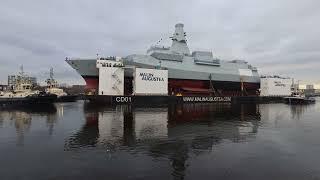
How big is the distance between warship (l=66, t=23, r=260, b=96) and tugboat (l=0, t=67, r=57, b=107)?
26.3 feet

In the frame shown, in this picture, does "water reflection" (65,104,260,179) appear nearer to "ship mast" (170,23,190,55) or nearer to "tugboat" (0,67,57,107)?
"tugboat" (0,67,57,107)

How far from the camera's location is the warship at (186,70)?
187 feet

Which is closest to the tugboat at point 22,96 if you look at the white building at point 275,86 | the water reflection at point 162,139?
the water reflection at point 162,139

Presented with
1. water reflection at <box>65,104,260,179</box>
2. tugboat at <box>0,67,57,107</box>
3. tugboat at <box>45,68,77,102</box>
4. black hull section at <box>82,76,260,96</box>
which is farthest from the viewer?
tugboat at <box>45,68,77,102</box>

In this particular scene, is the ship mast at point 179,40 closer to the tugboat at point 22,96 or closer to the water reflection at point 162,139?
the tugboat at point 22,96

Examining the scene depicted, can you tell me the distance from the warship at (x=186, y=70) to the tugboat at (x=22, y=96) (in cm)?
800

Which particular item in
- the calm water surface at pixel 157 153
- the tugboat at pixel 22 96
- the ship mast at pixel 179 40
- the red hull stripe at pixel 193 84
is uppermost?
the ship mast at pixel 179 40

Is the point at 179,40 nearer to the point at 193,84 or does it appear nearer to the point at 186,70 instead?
the point at 186,70

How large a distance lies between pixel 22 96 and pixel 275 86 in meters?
58.5

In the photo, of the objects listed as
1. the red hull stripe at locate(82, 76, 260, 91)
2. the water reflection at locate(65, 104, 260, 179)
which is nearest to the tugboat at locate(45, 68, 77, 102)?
the red hull stripe at locate(82, 76, 260, 91)

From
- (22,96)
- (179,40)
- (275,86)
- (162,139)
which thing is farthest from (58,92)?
(162,139)

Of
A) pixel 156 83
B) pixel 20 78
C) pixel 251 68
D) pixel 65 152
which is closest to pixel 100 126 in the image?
pixel 65 152

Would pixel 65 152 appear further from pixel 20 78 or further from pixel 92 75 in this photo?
pixel 20 78

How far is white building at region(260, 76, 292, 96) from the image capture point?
245 feet
